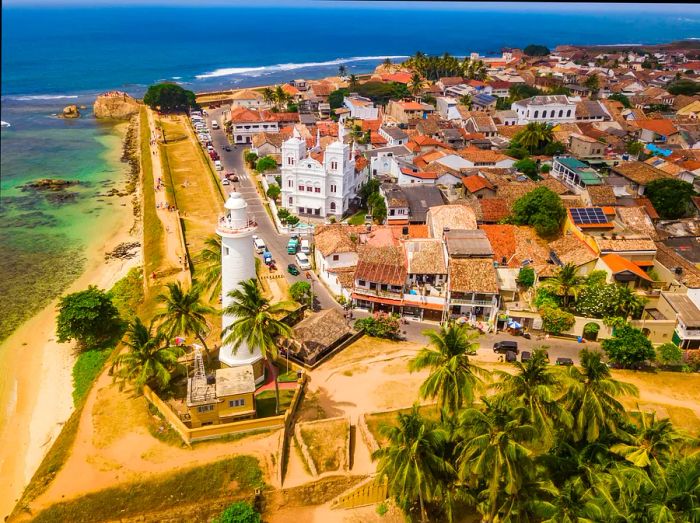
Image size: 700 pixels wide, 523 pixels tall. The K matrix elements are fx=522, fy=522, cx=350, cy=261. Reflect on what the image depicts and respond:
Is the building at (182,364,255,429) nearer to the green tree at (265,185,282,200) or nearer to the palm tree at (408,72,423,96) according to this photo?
the green tree at (265,185,282,200)

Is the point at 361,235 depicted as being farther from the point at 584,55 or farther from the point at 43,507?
the point at 584,55

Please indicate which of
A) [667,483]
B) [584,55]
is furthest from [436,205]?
[584,55]

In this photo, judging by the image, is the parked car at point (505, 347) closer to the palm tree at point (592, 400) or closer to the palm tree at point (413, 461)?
the palm tree at point (592, 400)

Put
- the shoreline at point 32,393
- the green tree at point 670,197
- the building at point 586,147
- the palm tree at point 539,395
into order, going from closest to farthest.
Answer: the palm tree at point 539,395
the shoreline at point 32,393
the green tree at point 670,197
the building at point 586,147

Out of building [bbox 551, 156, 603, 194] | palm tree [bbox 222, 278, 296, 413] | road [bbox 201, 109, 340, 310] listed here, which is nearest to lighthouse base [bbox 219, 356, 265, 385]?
palm tree [bbox 222, 278, 296, 413]

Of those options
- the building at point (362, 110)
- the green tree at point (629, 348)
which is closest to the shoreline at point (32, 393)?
the green tree at point (629, 348)
